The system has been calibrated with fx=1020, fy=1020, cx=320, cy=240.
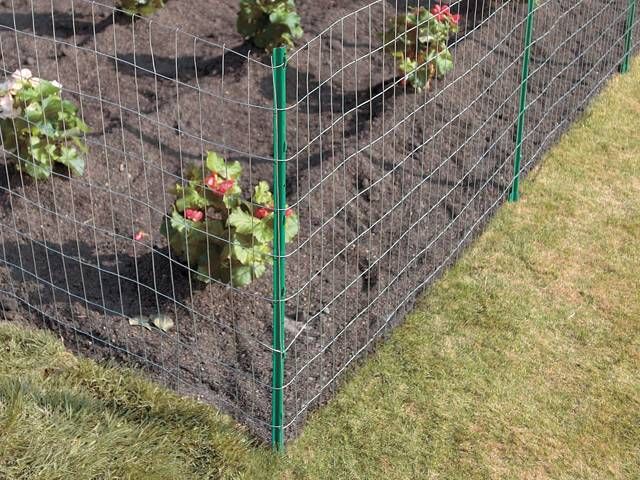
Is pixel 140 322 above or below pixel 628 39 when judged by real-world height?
below

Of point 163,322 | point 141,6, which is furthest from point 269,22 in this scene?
point 163,322

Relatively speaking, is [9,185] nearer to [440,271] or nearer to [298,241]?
[298,241]

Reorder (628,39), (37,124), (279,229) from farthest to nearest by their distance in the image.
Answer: (628,39), (37,124), (279,229)

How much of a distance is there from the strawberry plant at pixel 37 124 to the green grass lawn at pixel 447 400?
2.77 feet

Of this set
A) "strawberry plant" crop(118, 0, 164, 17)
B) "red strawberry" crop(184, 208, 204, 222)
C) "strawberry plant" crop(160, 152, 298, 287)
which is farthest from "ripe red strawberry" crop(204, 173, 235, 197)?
"strawberry plant" crop(118, 0, 164, 17)

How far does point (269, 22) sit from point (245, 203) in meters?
2.13

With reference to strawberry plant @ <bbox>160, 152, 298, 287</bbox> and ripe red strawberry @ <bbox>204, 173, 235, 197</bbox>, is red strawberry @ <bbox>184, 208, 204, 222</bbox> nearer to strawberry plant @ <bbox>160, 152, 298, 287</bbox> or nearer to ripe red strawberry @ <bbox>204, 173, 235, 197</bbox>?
strawberry plant @ <bbox>160, 152, 298, 287</bbox>

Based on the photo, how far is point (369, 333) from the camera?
14.4 ft

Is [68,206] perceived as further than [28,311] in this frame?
Yes

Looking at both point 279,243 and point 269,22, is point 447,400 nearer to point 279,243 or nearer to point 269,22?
point 279,243

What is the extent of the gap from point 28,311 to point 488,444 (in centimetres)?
198

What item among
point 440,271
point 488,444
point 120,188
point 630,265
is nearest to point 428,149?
point 440,271

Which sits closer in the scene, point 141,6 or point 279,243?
point 279,243

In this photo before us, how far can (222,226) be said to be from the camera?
4.04 metres
